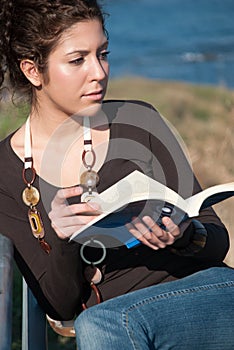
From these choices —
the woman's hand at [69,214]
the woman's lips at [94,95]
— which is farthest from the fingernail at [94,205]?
the woman's lips at [94,95]

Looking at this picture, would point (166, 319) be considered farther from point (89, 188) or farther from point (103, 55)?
point (103, 55)

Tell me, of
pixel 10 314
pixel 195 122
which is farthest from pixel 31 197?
pixel 195 122

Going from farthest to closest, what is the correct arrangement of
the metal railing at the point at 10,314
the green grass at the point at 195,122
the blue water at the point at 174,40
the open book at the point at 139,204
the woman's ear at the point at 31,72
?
the blue water at the point at 174,40 → the green grass at the point at 195,122 → the woman's ear at the point at 31,72 → the open book at the point at 139,204 → the metal railing at the point at 10,314

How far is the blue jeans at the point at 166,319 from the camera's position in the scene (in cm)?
220

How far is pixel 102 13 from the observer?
2.67 m

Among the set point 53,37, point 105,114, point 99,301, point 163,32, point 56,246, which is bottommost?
point 163,32

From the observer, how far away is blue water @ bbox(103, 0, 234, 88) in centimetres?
1312

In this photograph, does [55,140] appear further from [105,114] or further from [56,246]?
[56,246]

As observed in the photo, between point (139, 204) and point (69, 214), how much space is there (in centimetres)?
18

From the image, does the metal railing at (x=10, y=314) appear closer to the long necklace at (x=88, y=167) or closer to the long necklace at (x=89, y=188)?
the long necklace at (x=89, y=188)

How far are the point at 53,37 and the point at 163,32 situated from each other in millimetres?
18591

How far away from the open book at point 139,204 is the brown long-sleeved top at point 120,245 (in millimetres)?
217

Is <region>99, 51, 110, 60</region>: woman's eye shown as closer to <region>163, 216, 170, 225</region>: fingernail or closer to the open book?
the open book

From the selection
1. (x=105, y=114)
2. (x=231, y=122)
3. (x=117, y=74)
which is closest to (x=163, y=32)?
(x=117, y=74)
